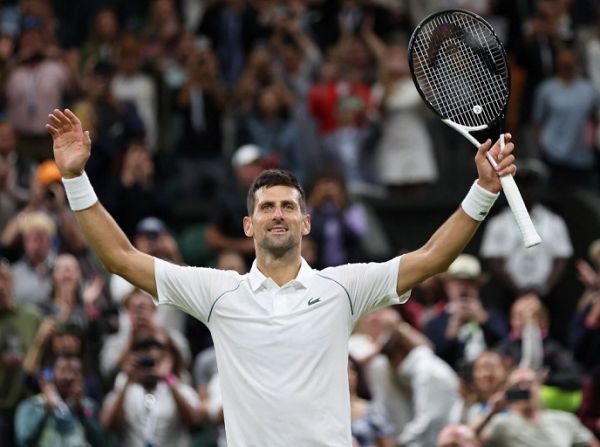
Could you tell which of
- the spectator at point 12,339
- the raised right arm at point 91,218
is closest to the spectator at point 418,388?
the spectator at point 12,339

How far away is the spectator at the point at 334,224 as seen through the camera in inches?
597

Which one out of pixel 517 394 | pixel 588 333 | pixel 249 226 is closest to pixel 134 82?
pixel 588 333

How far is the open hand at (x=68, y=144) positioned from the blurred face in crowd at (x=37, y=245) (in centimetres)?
631

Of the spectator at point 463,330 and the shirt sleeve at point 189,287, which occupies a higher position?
the shirt sleeve at point 189,287

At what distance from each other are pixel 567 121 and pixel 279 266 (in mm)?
9948

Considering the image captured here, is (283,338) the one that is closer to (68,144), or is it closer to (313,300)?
(313,300)

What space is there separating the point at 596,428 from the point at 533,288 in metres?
2.88

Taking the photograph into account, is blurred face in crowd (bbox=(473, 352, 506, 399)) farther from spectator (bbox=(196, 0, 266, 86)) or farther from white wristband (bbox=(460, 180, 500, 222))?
spectator (bbox=(196, 0, 266, 86))

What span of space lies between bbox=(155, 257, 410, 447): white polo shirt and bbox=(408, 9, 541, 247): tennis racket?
2.76 ft

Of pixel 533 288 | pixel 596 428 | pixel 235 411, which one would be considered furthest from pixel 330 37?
pixel 235 411

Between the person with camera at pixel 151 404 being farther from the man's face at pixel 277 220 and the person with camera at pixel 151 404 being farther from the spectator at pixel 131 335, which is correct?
the man's face at pixel 277 220

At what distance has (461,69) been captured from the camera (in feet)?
27.3

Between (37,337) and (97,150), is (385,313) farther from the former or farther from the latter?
(97,150)

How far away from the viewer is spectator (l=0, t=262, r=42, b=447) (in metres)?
12.5
